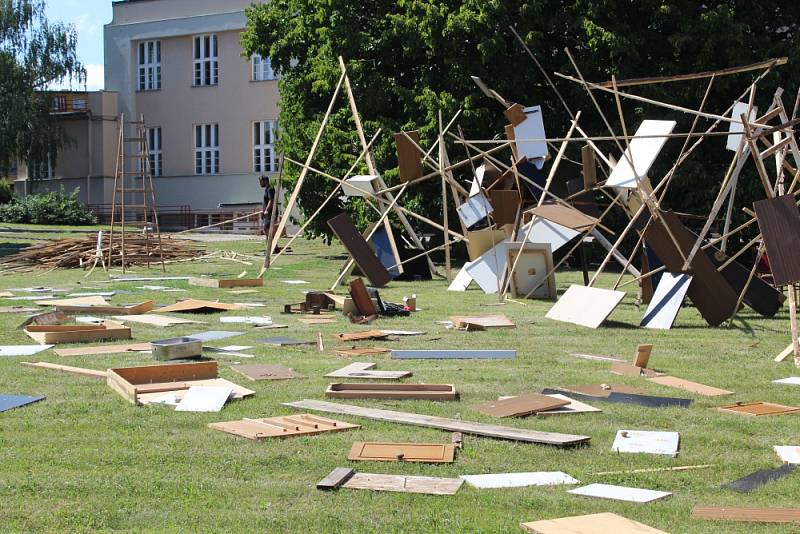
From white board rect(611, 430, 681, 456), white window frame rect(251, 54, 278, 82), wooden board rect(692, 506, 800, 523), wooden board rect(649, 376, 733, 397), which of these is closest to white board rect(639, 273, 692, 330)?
wooden board rect(649, 376, 733, 397)

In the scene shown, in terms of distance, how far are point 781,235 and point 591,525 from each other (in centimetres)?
573

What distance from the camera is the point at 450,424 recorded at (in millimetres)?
6227

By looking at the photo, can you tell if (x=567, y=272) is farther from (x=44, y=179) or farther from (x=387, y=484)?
(x=44, y=179)

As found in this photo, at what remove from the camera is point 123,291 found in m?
15.9

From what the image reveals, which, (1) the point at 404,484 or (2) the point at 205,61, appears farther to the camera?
(2) the point at 205,61

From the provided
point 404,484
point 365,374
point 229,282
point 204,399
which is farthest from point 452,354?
point 229,282

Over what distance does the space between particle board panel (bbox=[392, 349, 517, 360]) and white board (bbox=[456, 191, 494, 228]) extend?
25.1ft

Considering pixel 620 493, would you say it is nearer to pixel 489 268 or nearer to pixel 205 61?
pixel 489 268

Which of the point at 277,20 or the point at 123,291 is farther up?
the point at 277,20

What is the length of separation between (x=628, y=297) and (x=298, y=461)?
34.5 ft

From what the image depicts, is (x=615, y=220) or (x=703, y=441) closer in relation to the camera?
(x=703, y=441)

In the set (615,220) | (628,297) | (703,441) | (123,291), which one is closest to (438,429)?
(703,441)

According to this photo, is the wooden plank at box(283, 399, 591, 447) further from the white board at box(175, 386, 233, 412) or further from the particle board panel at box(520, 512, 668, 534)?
the particle board panel at box(520, 512, 668, 534)

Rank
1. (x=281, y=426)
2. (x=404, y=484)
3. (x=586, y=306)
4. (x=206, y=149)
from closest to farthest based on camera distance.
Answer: (x=404, y=484) → (x=281, y=426) → (x=586, y=306) → (x=206, y=149)
